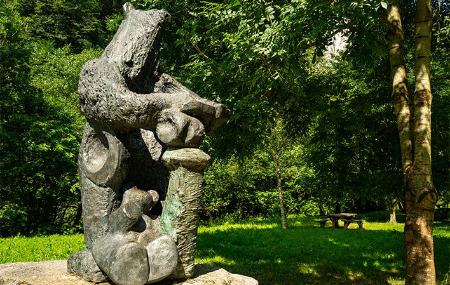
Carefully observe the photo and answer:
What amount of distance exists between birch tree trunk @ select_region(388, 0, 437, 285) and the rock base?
14.0ft

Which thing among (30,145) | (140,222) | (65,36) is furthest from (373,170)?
(65,36)

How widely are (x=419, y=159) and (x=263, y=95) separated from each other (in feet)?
9.41

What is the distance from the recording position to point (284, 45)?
6043mm

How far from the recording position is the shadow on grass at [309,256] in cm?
885

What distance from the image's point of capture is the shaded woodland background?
6.45 meters

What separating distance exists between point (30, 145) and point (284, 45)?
1154 centimetres

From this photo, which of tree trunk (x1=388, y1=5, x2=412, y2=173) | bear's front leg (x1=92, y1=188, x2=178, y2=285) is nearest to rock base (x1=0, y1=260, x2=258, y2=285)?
bear's front leg (x1=92, y1=188, x2=178, y2=285)

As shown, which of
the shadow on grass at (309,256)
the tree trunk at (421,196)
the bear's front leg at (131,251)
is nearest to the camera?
the bear's front leg at (131,251)

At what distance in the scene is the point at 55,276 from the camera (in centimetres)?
338

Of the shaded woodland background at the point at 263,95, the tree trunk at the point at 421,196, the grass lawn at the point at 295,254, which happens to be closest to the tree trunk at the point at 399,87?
the tree trunk at the point at 421,196

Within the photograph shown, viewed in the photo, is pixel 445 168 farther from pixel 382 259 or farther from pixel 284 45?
pixel 284 45

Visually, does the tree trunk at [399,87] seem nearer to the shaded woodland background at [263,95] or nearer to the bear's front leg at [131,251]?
the shaded woodland background at [263,95]

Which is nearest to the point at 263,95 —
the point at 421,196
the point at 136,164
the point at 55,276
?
the point at 421,196

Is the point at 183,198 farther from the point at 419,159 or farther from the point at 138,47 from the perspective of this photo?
the point at 419,159
